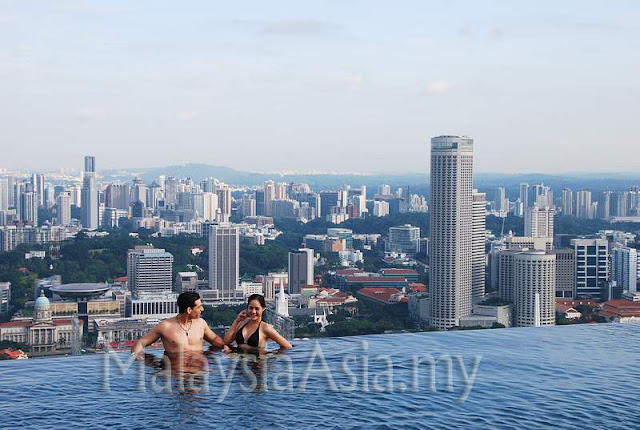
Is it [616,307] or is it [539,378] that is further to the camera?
[616,307]

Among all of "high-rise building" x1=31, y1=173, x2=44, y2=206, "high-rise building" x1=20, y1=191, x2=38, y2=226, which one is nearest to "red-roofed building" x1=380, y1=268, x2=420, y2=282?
"high-rise building" x1=20, y1=191, x2=38, y2=226

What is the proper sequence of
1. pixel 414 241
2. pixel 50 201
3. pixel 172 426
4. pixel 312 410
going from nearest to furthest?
pixel 172 426 → pixel 312 410 → pixel 414 241 → pixel 50 201

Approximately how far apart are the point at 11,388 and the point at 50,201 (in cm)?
6669

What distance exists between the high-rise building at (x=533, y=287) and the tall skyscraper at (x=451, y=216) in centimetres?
162

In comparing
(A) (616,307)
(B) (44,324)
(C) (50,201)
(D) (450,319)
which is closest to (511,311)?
(D) (450,319)

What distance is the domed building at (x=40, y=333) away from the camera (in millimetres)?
20109

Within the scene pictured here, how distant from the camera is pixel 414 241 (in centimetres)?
4850

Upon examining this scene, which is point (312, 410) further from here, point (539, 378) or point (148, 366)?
point (539, 378)

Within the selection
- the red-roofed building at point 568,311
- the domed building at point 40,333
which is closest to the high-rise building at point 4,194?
the domed building at point 40,333

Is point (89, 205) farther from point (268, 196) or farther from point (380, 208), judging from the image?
point (380, 208)

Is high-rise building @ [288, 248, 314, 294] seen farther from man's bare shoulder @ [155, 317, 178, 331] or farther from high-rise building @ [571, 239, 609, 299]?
man's bare shoulder @ [155, 317, 178, 331]

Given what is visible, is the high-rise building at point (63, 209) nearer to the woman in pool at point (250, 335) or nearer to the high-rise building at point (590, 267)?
the high-rise building at point (590, 267)

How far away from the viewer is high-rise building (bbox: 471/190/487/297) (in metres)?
29.9

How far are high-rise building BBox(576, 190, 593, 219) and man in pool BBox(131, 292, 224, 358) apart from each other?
187 ft
